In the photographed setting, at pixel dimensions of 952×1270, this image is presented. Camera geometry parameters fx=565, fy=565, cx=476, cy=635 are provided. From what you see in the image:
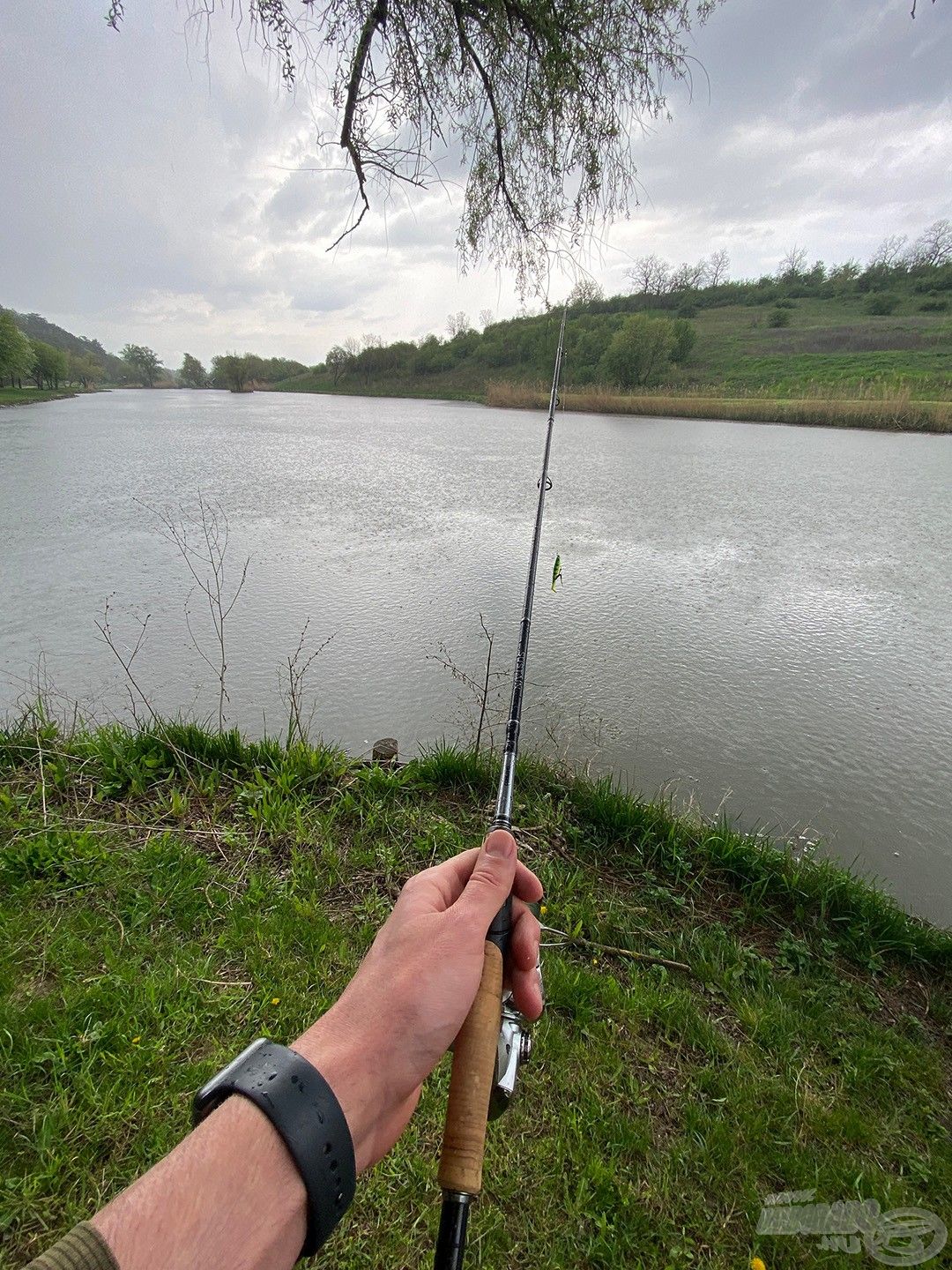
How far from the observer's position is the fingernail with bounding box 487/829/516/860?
95 cm

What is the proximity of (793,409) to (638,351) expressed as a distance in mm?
11599

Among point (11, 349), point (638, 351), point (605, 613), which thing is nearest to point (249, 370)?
point (11, 349)

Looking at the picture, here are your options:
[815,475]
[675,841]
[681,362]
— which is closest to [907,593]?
[675,841]

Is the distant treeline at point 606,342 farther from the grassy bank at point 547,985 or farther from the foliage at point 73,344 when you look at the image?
the grassy bank at point 547,985

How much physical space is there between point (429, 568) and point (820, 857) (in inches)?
145

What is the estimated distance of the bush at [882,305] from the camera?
38.6 metres

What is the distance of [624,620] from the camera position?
4254 millimetres

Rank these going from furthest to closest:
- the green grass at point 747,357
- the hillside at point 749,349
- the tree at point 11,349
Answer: the tree at point 11,349 → the hillside at point 749,349 → the green grass at point 747,357

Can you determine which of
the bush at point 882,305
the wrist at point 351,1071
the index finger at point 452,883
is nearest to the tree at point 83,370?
the bush at point 882,305

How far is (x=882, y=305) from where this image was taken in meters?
38.8

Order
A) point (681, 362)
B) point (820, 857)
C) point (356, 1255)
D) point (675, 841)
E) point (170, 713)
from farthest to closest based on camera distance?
point (681, 362), point (170, 713), point (820, 857), point (675, 841), point (356, 1255)

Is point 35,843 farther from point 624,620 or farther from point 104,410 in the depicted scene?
point 104,410

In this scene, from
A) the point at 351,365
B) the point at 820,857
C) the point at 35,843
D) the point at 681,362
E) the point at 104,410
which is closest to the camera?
the point at 35,843

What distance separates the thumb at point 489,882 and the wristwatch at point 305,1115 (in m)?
0.29
